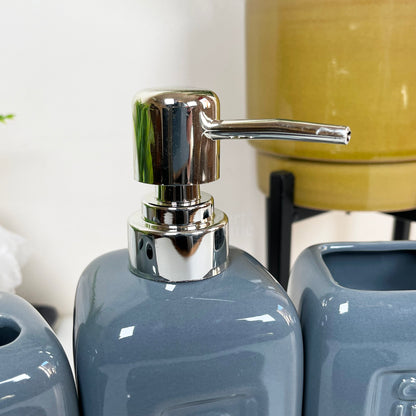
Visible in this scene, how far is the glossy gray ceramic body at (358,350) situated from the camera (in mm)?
188

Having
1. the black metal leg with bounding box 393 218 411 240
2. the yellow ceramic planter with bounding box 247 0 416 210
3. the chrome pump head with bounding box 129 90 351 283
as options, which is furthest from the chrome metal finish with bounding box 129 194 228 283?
the black metal leg with bounding box 393 218 411 240

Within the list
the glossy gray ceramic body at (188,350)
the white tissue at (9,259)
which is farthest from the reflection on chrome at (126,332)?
the white tissue at (9,259)

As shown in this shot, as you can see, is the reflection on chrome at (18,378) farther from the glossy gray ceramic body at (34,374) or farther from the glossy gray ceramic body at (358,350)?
the glossy gray ceramic body at (358,350)

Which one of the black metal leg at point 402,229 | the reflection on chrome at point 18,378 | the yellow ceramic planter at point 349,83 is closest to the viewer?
the reflection on chrome at point 18,378

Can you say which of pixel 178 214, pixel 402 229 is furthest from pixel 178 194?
pixel 402 229

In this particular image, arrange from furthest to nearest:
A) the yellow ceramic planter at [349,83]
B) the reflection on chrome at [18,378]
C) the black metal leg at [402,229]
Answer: the black metal leg at [402,229], the yellow ceramic planter at [349,83], the reflection on chrome at [18,378]

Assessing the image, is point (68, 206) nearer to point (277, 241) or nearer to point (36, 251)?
point (36, 251)

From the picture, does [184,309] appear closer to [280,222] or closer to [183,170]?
[183,170]

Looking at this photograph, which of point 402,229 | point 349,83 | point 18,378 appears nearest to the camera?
point 18,378

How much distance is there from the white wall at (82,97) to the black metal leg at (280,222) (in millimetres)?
85

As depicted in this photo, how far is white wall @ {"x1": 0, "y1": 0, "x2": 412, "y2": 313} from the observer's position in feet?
1.21

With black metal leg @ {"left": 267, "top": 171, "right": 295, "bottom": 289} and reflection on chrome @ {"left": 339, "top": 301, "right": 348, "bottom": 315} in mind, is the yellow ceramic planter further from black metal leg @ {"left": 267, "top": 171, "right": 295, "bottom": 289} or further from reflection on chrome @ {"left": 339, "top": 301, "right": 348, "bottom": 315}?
reflection on chrome @ {"left": 339, "top": 301, "right": 348, "bottom": 315}

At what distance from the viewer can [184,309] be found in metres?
0.18

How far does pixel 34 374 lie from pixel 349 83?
0.89 feet
